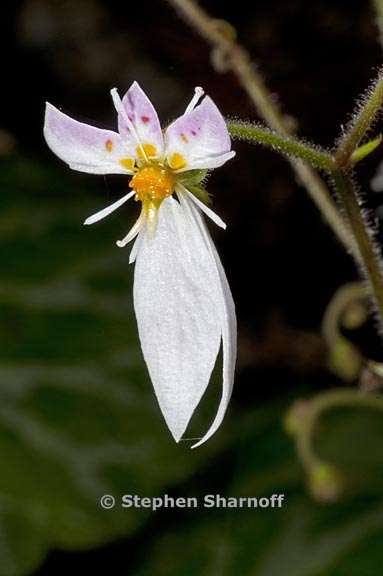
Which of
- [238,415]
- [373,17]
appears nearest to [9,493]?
[238,415]

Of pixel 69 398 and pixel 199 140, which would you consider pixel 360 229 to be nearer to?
pixel 199 140

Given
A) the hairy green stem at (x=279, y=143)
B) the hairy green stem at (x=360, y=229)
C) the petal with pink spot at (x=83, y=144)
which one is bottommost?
the hairy green stem at (x=360, y=229)

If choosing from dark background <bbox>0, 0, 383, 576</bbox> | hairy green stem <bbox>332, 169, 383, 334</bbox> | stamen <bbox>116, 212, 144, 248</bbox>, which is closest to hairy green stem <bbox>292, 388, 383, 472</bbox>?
dark background <bbox>0, 0, 383, 576</bbox>

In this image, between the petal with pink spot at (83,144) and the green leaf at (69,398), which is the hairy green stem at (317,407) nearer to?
the green leaf at (69,398)

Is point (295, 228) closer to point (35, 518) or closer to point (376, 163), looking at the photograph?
point (376, 163)

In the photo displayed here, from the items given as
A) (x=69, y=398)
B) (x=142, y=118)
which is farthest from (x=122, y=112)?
(x=69, y=398)

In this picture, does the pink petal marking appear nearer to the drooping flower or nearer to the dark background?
the drooping flower

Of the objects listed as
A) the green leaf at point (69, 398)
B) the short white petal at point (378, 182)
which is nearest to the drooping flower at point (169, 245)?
the short white petal at point (378, 182)
